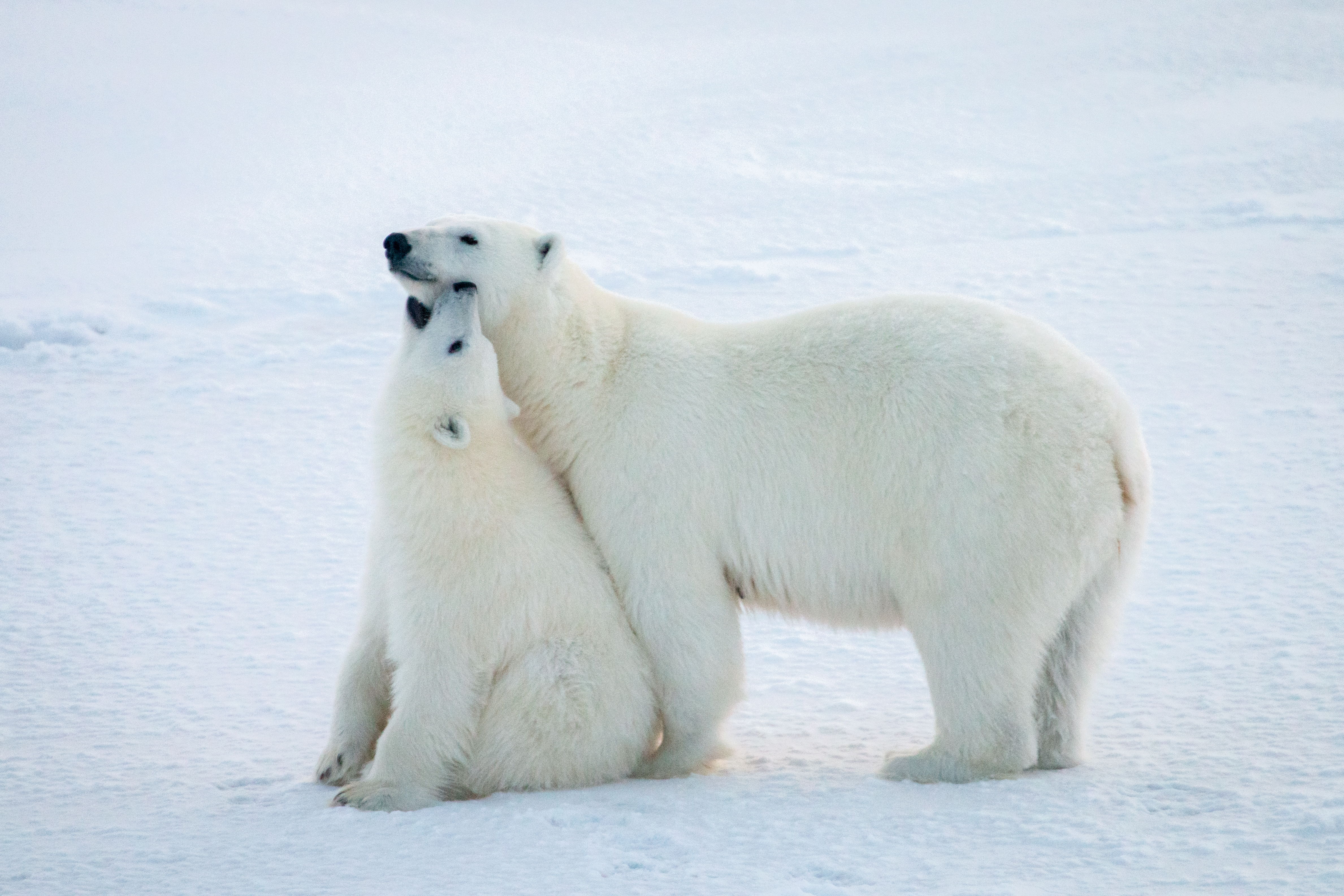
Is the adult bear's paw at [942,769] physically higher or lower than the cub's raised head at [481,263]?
lower

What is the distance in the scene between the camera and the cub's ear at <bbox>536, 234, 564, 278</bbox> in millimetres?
3371

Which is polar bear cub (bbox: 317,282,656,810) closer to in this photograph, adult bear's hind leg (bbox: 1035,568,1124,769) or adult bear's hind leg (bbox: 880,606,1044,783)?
adult bear's hind leg (bbox: 880,606,1044,783)

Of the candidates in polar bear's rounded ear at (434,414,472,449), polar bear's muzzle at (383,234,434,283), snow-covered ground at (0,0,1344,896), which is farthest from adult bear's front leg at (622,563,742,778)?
polar bear's muzzle at (383,234,434,283)

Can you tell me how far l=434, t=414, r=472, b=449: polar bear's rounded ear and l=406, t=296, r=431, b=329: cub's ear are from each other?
30 cm

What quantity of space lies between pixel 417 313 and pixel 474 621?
2.61ft

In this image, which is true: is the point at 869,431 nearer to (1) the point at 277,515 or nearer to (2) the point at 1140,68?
(1) the point at 277,515

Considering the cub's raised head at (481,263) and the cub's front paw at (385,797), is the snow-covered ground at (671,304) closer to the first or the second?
the cub's front paw at (385,797)

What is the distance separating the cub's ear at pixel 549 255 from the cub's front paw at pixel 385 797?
1.29 meters

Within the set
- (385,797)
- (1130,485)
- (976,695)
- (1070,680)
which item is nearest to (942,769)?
(976,695)

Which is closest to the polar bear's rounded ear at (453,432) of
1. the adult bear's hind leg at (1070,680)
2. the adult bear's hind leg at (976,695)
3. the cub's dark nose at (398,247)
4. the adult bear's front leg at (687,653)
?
the cub's dark nose at (398,247)

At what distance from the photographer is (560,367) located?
3395mm

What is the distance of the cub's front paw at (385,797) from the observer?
116 inches

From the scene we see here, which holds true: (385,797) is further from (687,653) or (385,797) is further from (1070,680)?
(1070,680)

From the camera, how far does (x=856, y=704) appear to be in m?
3.79
